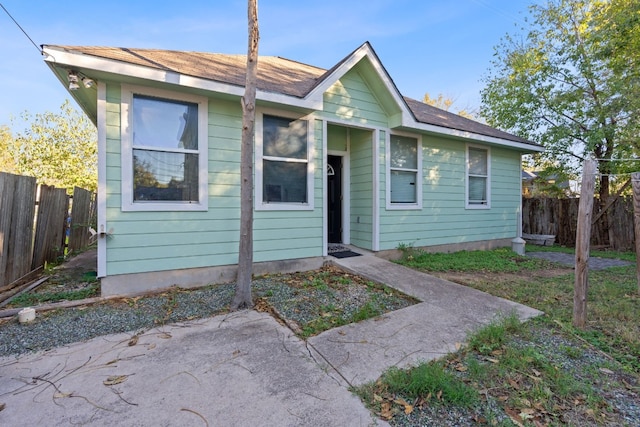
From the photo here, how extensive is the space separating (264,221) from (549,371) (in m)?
4.05

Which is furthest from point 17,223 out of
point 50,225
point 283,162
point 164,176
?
point 283,162

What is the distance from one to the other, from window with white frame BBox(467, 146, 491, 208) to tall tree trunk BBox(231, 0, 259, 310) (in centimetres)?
630

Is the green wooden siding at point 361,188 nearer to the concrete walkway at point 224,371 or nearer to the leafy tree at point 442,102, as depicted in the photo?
the concrete walkway at point 224,371

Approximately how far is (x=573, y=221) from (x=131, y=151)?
41.1ft

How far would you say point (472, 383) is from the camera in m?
2.26

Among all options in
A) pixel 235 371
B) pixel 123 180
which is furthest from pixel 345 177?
pixel 235 371

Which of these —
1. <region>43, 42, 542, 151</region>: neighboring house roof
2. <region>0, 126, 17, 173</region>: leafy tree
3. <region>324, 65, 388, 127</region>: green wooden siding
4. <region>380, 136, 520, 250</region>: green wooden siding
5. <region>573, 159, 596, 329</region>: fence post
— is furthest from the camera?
<region>0, 126, 17, 173</region>: leafy tree

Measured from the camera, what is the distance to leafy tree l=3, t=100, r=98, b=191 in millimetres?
12961

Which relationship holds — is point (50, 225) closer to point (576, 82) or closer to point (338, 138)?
point (338, 138)

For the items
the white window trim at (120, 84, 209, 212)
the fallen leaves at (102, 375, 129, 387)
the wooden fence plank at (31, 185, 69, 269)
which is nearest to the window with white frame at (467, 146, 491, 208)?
the white window trim at (120, 84, 209, 212)

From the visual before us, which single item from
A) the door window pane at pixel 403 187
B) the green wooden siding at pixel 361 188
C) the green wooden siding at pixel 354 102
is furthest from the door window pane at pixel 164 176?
the door window pane at pixel 403 187

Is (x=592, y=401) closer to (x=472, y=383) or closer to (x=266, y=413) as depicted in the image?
(x=472, y=383)

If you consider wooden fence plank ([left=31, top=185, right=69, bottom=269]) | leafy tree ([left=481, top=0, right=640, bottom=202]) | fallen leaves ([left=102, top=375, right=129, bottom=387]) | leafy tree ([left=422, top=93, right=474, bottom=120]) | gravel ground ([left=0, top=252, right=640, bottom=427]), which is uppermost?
leafy tree ([left=422, top=93, right=474, bottom=120])

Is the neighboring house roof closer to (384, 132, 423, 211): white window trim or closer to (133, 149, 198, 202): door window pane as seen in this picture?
(384, 132, 423, 211): white window trim
